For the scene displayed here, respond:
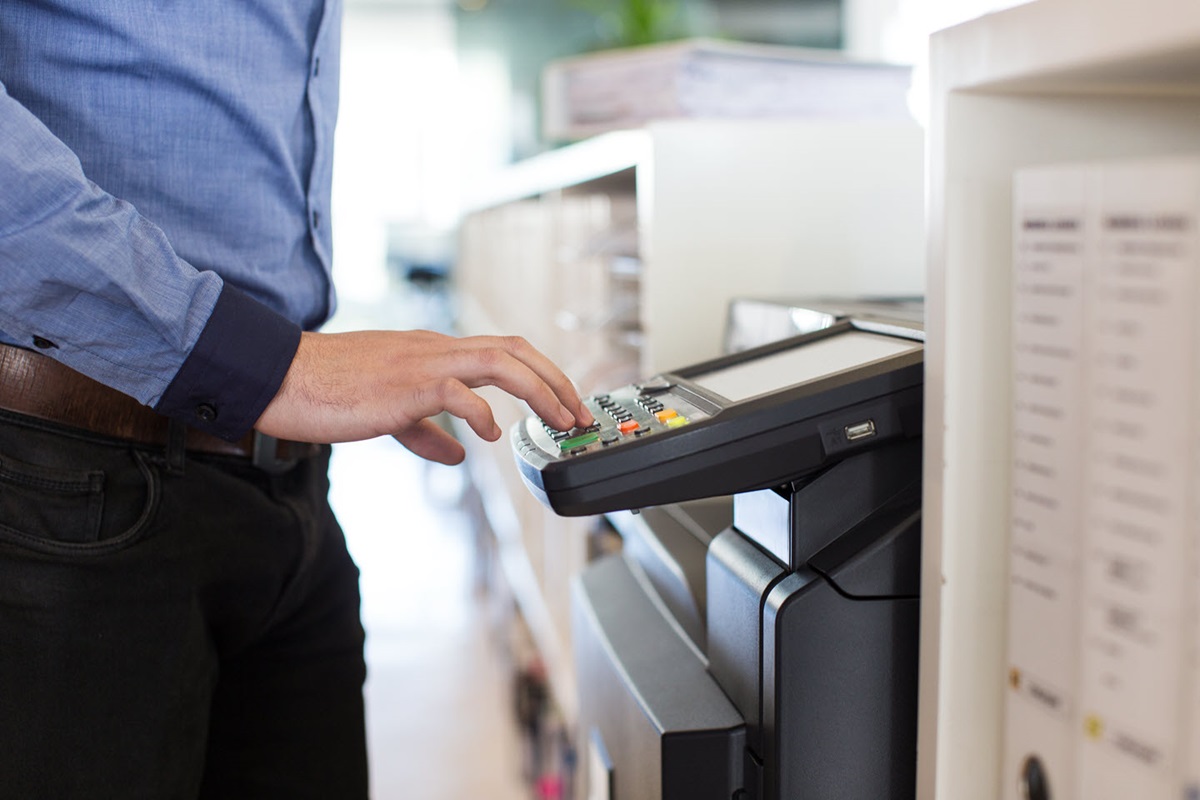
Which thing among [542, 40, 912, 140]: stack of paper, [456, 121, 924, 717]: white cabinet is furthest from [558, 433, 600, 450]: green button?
[542, 40, 912, 140]: stack of paper

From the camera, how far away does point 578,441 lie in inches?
23.6

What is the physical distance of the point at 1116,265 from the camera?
378 millimetres

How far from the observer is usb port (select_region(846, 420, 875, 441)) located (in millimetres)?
579

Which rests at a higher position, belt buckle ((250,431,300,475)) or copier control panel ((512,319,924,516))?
copier control panel ((512,319,924,516))

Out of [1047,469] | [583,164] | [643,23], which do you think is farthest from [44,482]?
[643,23]

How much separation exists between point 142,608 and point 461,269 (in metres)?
4.59

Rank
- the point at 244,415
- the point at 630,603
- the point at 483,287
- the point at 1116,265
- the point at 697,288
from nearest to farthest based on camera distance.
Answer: the point at 1116,265
the point at 244,415
the point at 630,603
the point at 697,288
the point at 483,287

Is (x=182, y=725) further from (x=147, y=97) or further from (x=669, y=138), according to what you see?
(x=669, y=138)

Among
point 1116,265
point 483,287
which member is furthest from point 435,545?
point 1116,265

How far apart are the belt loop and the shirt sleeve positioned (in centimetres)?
7

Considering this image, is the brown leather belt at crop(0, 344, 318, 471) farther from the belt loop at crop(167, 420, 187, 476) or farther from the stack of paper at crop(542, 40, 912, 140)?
the stack of paper at crop(542, 40, 912, 140)

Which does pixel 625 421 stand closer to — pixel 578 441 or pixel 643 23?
pixel 578 441

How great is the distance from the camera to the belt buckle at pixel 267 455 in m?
0.80

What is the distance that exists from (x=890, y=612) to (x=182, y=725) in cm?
49
